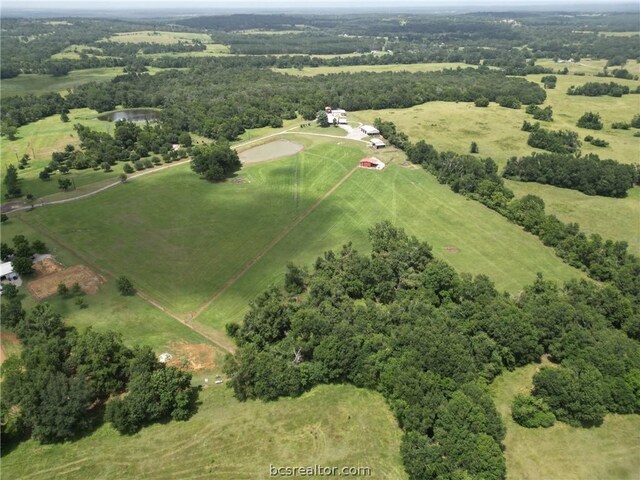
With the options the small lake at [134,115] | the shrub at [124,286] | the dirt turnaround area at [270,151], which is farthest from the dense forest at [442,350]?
the small lake at [134,115]

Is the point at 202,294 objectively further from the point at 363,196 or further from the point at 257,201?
the point at 363,196

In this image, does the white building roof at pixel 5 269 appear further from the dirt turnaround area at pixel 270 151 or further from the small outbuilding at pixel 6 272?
the dirt turnaround area at pixel 270 151

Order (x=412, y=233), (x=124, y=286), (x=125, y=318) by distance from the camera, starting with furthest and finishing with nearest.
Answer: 1. (x=412, y=233)
2. (x=124, y=286)
3. (x=125, y=318)

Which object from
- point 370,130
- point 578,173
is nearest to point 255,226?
point 370,130

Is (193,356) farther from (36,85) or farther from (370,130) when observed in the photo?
(36,85)

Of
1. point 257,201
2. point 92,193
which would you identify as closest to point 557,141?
point 257,201
